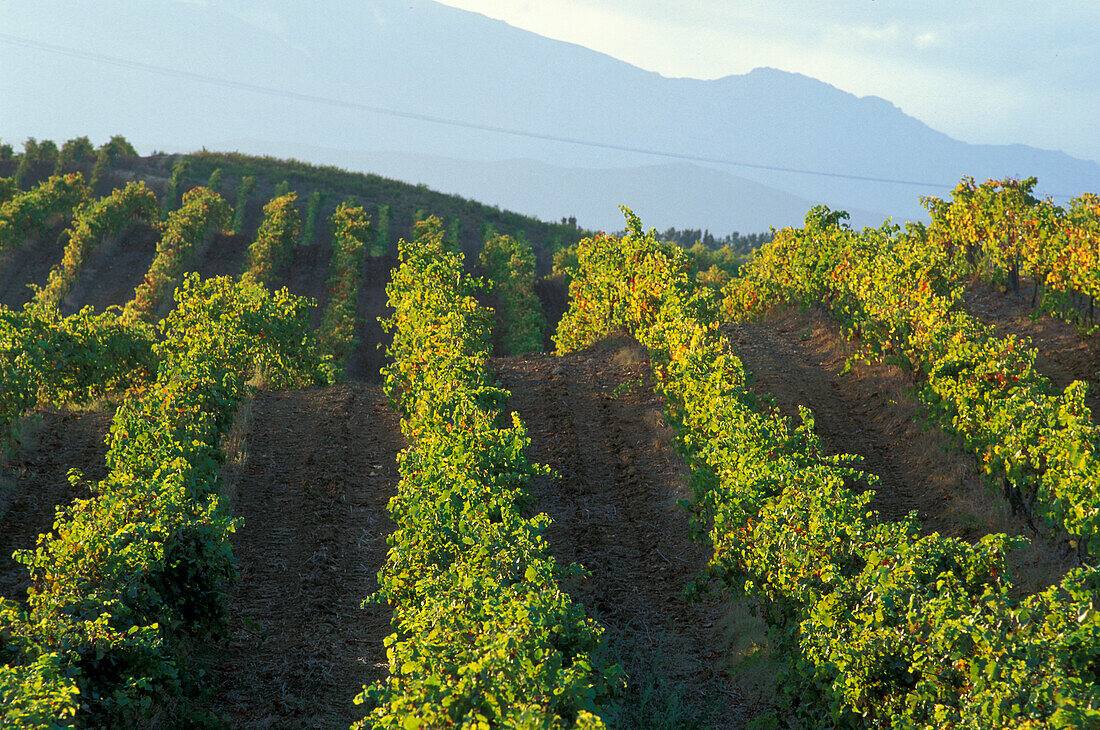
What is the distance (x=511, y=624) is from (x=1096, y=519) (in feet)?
27.7

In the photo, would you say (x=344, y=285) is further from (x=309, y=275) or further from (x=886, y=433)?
(x=886, y=433)

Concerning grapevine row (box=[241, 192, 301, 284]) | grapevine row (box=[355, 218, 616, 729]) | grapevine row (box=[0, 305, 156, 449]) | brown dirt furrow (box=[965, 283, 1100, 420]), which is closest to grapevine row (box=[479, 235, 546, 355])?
grapevine row (box=[241, 192, 301, 284])

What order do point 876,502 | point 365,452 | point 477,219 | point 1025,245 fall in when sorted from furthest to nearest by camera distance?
point 477,219 < point 1025,245 < point 365,452 < point 876,502

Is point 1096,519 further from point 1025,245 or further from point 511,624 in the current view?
point 1025,245

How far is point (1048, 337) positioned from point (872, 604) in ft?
57.5

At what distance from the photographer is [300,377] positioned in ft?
66.7

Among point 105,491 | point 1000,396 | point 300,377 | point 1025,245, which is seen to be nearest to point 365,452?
point 300,377

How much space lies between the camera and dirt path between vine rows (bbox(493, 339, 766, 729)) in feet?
32.6

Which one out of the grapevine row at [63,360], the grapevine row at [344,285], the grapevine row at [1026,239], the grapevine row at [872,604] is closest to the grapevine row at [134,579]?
the grapevine row at [63,360]

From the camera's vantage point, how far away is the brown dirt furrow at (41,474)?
12.1 meters

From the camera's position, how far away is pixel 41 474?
14.3m

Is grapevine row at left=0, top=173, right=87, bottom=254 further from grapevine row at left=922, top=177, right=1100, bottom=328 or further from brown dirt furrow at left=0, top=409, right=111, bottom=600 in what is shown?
grapevine row at left=922, top=177, right=1100, bottom=328

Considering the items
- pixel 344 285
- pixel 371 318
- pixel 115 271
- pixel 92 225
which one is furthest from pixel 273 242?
pixel 92 225

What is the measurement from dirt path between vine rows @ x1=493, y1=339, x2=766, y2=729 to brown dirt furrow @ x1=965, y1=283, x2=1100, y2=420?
853 centimetres
